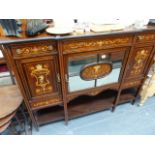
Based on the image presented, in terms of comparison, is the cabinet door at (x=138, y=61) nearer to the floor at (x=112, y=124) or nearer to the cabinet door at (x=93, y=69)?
the cabinet door at (x=93, y=69)

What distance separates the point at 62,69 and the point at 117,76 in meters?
0.64

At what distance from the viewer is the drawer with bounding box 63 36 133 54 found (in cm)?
100

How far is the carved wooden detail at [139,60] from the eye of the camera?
1307 mm

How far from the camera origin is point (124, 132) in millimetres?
1553

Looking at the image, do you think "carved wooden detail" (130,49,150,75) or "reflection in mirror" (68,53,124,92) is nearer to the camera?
"reflection in mirror" (68,53,124,92)

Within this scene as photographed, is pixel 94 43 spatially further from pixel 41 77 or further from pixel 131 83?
pixel 131 83

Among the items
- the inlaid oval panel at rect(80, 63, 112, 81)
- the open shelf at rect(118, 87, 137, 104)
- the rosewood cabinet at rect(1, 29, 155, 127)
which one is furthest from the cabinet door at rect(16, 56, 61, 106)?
the open shelf at rect(118, 87, 137, 104)

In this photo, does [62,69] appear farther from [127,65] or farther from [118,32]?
[127,65]

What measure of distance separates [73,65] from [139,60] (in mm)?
700

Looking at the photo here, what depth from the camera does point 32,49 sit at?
36.7 inches

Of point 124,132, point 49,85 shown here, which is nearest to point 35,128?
point 49,85

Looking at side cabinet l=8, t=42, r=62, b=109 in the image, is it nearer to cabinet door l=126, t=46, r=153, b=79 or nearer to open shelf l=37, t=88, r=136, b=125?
open shelf l=37, t=88, r=136, b=125

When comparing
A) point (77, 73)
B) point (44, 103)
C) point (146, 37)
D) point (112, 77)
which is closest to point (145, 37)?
point (146, 37)

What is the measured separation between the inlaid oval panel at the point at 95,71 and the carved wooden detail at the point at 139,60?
275 millimetres
